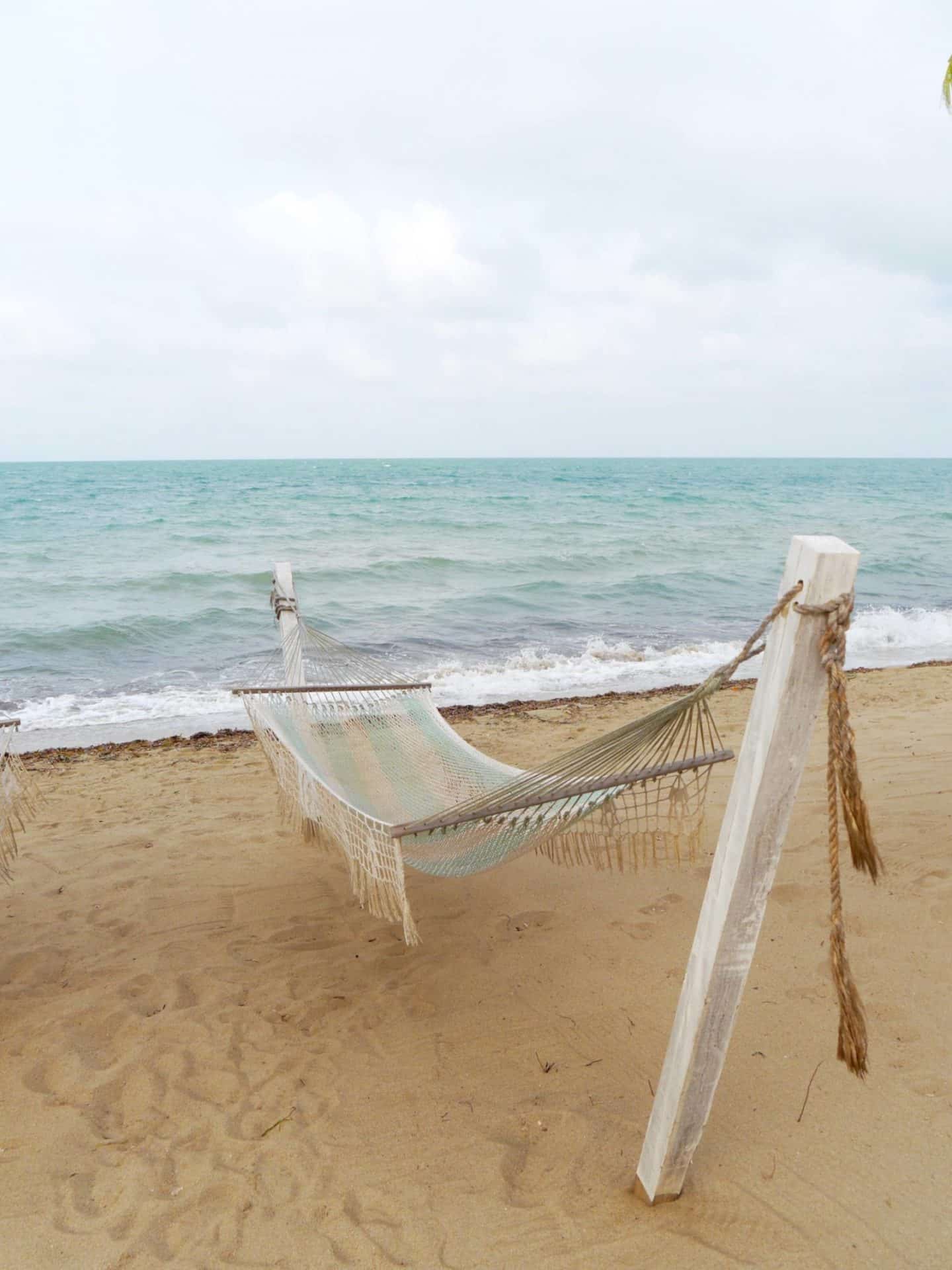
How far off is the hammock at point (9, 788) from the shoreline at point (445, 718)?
2.53 m

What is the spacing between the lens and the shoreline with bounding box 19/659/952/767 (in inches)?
203

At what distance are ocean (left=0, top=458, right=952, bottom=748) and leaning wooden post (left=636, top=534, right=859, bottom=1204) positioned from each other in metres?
4.83

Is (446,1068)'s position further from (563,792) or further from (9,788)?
(9,788)

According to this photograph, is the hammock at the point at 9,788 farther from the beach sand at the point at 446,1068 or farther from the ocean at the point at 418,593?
the ocean at the point at 418,593

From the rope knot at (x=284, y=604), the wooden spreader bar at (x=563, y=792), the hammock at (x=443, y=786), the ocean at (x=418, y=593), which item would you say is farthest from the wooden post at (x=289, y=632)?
the ocean at (x=418, y=593)

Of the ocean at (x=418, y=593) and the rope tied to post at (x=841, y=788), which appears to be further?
the ocean at (x=418, y=593)

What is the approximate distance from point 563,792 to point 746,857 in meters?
0.70

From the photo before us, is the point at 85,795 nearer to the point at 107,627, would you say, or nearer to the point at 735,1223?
the point at 735,1223

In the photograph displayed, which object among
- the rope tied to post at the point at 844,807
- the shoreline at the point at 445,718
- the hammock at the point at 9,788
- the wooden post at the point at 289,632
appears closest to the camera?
the rope tied to post at the point at 844,807

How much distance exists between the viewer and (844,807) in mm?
1271

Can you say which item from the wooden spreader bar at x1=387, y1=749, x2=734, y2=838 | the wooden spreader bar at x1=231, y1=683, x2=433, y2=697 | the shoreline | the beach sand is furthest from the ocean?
the wooden spreader bar at x1=387, y1=749, x2=734, y2=838

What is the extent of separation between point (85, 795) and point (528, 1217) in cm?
334

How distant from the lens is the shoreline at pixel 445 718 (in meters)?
5.16

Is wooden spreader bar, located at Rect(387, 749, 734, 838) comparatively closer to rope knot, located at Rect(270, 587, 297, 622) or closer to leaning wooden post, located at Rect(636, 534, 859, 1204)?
leaning wooden post, located at Rect(636, 534, 859, 1204)
